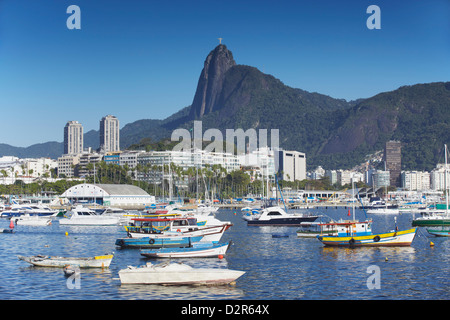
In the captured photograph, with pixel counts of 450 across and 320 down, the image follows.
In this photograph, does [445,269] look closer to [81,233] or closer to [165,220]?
[165,220]

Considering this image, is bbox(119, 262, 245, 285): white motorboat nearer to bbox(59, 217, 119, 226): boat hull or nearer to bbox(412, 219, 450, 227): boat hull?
bbox(59, 217, 119, 226): boat hull

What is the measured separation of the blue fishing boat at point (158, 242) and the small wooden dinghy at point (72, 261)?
30.3 feet

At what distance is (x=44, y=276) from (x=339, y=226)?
1109 inches

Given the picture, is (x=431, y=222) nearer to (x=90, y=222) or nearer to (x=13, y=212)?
(x=90, y=222)

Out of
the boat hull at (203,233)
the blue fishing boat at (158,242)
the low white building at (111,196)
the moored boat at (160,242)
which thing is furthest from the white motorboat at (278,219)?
the low white building at (111,196)

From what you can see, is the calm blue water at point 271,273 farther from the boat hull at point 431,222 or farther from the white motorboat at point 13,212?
the white motorboat at point 13,212

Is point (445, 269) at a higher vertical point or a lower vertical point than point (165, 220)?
lower

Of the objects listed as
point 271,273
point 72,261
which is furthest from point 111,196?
point 271,273

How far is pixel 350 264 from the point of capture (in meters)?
40.9

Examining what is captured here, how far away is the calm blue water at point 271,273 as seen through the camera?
2992 cm

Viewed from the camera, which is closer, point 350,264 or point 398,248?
point 350,264

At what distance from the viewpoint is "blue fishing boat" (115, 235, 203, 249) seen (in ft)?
154
